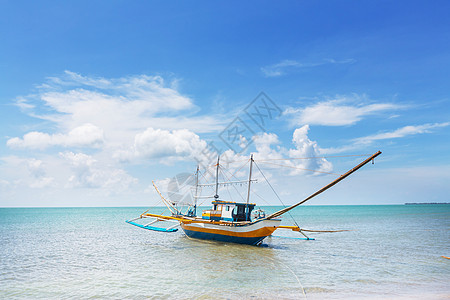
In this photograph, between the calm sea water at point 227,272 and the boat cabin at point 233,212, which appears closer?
the calm sea water at point 227,272

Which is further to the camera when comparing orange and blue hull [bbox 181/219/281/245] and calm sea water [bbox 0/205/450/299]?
orange and blue hull [bbox 181/219/281/245]

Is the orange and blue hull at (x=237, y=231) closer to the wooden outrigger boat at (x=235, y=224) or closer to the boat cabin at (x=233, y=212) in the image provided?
the wooden outrigger boat at (x=235, y=224)

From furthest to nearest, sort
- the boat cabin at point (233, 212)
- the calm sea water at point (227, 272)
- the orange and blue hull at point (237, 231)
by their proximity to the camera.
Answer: the boat cabin at point (233, 212)
the orange and blue hull at point (237, 231)
the calm sea water at point (227, 272)

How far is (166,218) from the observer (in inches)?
1308

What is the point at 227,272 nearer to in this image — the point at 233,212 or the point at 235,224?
the point at 235,224

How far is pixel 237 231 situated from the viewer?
26.9 meters

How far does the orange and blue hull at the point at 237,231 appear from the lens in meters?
25.6

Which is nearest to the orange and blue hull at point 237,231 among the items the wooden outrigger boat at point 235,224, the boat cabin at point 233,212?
the wooden outrigger boat at point 235,224

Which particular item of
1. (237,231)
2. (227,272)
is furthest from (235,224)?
(227,272)

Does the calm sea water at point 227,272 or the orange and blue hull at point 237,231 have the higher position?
the orange and blue hull at point 237,231

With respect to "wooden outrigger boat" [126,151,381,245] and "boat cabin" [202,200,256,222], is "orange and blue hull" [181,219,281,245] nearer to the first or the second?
"wooden outrigger boat" [126,151,381,245]

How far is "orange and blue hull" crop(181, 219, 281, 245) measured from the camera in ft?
84.1

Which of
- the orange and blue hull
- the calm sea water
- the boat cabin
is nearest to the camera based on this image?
the calm sea water

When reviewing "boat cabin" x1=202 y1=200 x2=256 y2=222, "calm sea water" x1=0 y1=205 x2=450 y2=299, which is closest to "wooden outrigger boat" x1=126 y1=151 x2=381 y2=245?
"boat cabin" x1=202 y1=200 x2=256 y2=222
